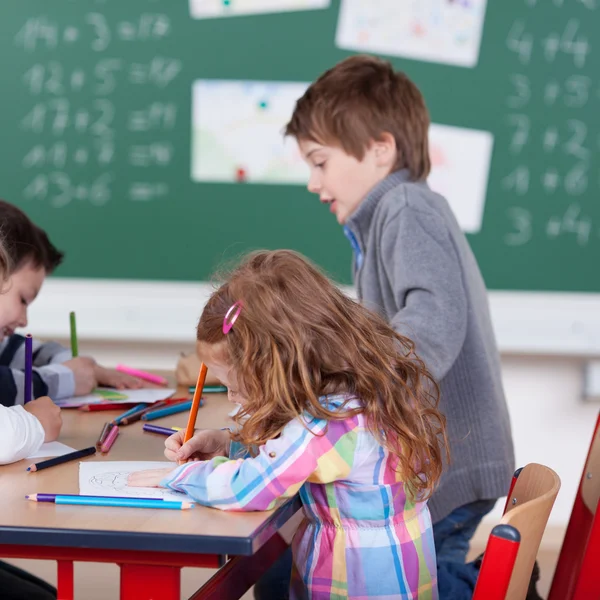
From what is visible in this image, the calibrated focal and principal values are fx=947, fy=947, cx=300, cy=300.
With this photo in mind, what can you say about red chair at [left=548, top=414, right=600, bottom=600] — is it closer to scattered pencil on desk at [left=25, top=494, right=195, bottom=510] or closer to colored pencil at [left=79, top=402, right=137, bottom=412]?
scattered pencil on desk at [left=25, top=494, right=195, bottom=510]

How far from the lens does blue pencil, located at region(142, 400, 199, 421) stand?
5.69 ft

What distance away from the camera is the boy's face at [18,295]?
1847mm

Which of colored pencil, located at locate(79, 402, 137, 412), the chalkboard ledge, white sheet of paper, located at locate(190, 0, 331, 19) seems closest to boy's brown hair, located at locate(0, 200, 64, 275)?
colored pencil, located at locate(79, 402, 137, 412)

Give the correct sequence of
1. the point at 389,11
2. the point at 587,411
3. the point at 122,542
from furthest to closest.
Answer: the point at 587,411 → the point at 389,11 → the point at 122,542

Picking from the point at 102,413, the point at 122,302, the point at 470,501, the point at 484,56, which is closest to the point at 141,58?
the point at 122,302

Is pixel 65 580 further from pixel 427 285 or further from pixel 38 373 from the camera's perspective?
pixel 427 285

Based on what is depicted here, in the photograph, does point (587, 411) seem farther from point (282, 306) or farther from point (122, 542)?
point (122, 542)

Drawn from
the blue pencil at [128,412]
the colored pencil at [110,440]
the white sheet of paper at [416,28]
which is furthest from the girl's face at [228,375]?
the white sheet of paper at [416,28]

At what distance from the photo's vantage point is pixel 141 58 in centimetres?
301

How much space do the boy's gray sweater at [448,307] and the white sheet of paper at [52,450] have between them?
65cm

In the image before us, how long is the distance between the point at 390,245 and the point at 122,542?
968mm

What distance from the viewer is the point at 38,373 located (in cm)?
185

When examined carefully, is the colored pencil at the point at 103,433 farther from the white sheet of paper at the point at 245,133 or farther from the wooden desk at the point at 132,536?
the white sheet of paper at the point at 245,133

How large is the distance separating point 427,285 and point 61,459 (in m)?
0.75
